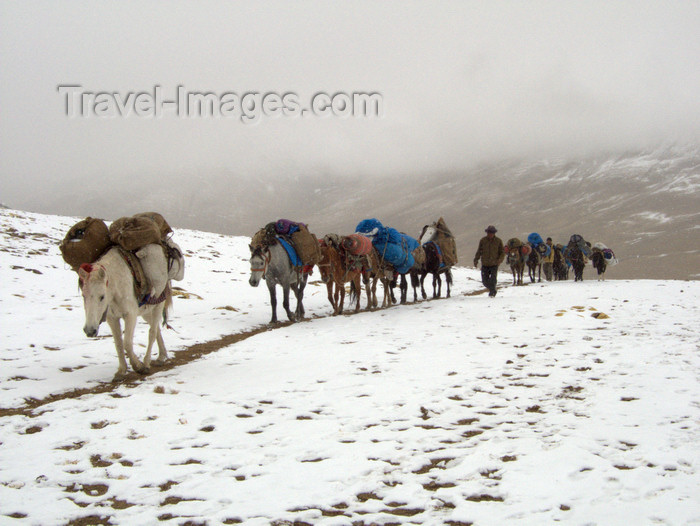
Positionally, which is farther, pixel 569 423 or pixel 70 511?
pixel 569 423

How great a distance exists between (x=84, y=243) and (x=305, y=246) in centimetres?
576

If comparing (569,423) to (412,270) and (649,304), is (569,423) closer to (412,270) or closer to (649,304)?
(649,304)

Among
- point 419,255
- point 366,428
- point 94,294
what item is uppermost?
point 419,255

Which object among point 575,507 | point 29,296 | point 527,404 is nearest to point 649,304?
point 527,404

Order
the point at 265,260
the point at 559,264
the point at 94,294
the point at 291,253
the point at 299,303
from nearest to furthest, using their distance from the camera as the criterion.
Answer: the point at 94,294 < the point at 265,260 < the point at 291,253 < the point at 299,303 < the point at 559,264

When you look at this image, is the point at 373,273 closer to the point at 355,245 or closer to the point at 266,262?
the point at 355,245

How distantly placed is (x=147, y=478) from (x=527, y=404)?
148 inches

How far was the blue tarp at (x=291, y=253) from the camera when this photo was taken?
11.5 meters

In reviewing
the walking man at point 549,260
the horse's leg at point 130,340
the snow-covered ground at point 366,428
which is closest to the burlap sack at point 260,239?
the snow-covered ground at point 366,428

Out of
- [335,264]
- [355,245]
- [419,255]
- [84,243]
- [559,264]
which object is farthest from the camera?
[559,264]

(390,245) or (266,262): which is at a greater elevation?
(390,245)

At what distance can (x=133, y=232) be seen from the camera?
22.0 ft

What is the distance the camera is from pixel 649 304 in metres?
12.0

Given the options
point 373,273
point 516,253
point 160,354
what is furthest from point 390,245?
point 516,253
